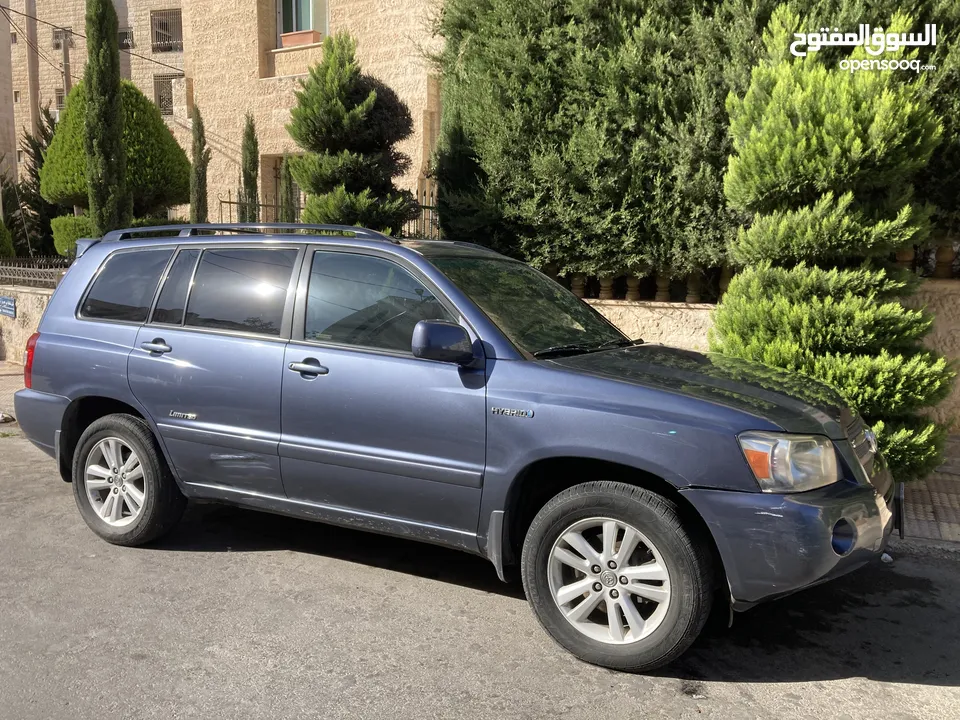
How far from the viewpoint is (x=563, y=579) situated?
3.68m

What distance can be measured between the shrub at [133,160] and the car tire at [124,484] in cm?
968

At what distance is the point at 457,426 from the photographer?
12.6ft

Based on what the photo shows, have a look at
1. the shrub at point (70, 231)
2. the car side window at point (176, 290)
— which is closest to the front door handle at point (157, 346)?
the car side window at point (176, 290)

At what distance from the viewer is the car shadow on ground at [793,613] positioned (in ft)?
12.0

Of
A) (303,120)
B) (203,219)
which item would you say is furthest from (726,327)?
(203,219)

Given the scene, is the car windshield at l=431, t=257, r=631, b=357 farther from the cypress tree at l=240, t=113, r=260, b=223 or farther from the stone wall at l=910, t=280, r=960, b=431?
the cypress tree at l=240, t=113, r=260, b=223

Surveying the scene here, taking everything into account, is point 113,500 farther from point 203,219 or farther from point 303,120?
point 203,219

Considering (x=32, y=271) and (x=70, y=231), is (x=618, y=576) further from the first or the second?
(x=70, y=231)

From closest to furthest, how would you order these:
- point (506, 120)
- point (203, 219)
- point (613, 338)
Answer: point (613, 338) → point (506, 120) → point (203, 219)

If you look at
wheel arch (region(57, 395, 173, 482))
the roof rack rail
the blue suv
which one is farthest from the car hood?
wheel arch (region(57, 395, 173, 482))

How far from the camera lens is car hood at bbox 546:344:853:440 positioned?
3.55 m

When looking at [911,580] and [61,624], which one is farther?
[911,580]

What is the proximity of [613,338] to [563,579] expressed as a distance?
1.53 m

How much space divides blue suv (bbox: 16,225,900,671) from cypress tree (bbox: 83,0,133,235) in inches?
300
